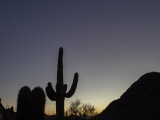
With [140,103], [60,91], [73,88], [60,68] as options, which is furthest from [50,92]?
[140,103]

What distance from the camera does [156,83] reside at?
41.0 meters

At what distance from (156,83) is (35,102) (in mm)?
30110

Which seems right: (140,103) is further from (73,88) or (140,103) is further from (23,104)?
(23,104)

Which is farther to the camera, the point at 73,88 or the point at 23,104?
the point at 73,88

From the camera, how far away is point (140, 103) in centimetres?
3650

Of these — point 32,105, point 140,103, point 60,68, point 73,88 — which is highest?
point 140,103

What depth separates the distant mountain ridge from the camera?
33.2m

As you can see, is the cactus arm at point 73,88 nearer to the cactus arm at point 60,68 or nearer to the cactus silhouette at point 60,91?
the cactus silhouette at point 60,91

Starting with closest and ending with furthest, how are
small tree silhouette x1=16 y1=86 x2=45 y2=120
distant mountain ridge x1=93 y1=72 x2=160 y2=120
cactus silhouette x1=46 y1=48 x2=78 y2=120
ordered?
small tree silhouette x1=16 y1=86 x2=45 y2=120
cactus silhouette x1=46 y1=48 x2=78 y2=120
distant mountain ridge x1=93 y1=72 x2=160 y2=120

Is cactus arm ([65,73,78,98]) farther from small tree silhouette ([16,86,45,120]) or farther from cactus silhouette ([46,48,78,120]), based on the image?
small tree silhouette ([16,86,45,120])

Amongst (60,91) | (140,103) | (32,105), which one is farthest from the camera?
(140,103)

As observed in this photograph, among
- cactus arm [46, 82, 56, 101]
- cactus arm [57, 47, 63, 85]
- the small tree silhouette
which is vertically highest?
cactus arm [57, 47, 63, 85]

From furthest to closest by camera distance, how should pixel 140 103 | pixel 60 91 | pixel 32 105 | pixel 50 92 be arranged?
pixel 140 103 < pixel 60 91 < pixel 50 92 < pixel 32 105

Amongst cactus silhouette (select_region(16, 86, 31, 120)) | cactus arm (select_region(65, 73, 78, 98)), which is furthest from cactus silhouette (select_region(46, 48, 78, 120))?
cactus silhouette (select_region(16, 86, 31, 120))
